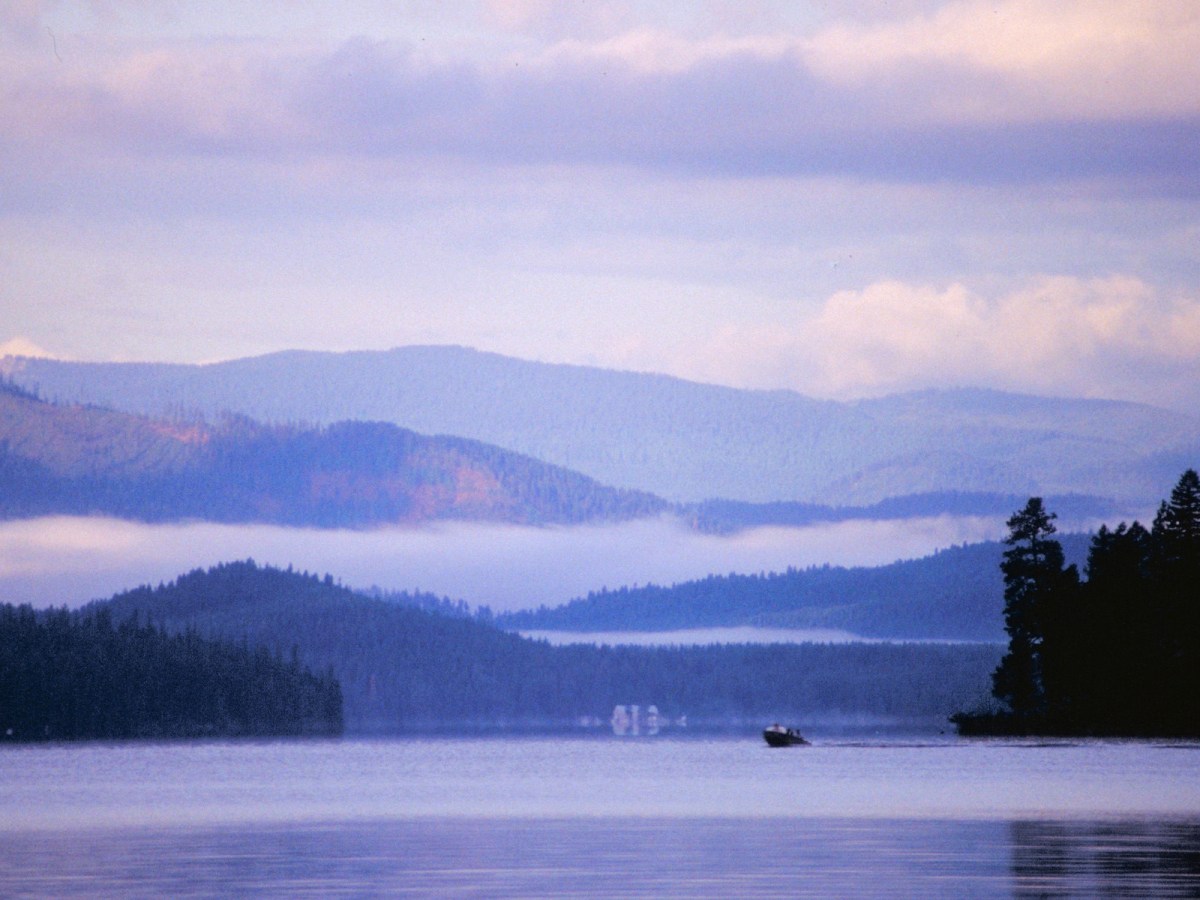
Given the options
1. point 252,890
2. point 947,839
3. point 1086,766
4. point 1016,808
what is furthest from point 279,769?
point 252,890

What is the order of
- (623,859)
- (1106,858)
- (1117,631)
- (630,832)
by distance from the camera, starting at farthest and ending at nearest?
(1117,631), (630,832), (623,859), (1106,858)

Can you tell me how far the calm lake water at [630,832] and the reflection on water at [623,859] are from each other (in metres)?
0.12

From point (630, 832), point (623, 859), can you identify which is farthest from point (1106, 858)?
point (630, 832)

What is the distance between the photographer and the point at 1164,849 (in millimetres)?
76688

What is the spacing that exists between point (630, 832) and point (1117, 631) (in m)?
90.9

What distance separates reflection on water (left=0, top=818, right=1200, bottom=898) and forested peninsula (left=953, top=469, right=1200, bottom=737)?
8186 centimetres

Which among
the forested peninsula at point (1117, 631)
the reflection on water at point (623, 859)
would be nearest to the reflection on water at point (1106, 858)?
the reflection on water at point (623, 859)

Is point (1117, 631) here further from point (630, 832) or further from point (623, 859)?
point (623, 859)

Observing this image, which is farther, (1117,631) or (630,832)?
(1117,631)

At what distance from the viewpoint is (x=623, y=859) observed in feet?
252

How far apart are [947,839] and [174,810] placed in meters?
43.8

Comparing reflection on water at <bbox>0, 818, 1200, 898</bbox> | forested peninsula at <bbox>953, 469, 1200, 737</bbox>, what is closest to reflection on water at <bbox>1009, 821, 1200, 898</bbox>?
reflection on water at <bbox>0, 818, 1200, 898</bbox>

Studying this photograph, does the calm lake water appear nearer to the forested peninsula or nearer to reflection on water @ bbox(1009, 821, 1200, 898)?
reflection on water @ bbox(1009, 821, 1200, 898)

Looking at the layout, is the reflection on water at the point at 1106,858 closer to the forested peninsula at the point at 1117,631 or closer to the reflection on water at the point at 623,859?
the reflection on water at the point at 623,859
